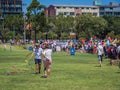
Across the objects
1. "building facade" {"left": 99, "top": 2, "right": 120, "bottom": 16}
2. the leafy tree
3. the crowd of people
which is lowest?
the crowd of people

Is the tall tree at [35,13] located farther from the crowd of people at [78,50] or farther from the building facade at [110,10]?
the building facade at [110,10]

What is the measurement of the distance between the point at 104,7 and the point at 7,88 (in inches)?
7240

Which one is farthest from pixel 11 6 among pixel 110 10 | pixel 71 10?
pixel 110 10

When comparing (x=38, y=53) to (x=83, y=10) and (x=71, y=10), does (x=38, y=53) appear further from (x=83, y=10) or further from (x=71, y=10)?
(x=83, y=10)

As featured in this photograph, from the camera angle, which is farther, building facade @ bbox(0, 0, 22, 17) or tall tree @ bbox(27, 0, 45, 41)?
building facade @ bbox(0, 0, 22, 17)

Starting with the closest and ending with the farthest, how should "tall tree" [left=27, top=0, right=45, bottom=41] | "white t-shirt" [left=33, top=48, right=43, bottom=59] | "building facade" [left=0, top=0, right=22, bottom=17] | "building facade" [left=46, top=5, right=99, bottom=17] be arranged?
"white t-shirt" [left=33, top=48, right=43, bottom=59] < "tall tree" [left=27, top=0, right=45, bottom=41] < "building facade" [left=0, top=0, right=22, bottom=17] < "building facade" [left=46, top=5, right=99, bottom=17]

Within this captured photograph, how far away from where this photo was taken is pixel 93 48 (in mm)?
59812

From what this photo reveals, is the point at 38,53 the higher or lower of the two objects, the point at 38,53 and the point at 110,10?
the lower

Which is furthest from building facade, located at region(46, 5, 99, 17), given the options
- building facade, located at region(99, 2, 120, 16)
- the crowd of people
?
the crowd of people

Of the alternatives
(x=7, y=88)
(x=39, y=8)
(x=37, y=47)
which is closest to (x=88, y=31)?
(x=39, y=8)

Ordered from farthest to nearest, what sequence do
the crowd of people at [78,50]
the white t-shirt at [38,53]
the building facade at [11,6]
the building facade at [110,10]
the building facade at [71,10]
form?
the building facade at [110,10]
the building facade at [71,10]
the building facade at [11,6]
the white t-shirt at [38,53]
the crowd of people at [78,50]

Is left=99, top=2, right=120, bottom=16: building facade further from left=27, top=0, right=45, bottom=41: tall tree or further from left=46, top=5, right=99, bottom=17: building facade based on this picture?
left=27, top=0, right=45, bottom=41: tall tree

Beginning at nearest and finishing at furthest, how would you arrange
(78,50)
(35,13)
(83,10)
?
1. (78,50)
2. (35,13)
3. (83,10)

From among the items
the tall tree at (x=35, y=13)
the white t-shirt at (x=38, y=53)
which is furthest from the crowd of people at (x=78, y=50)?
the tall tree at (x=35, y=13)
